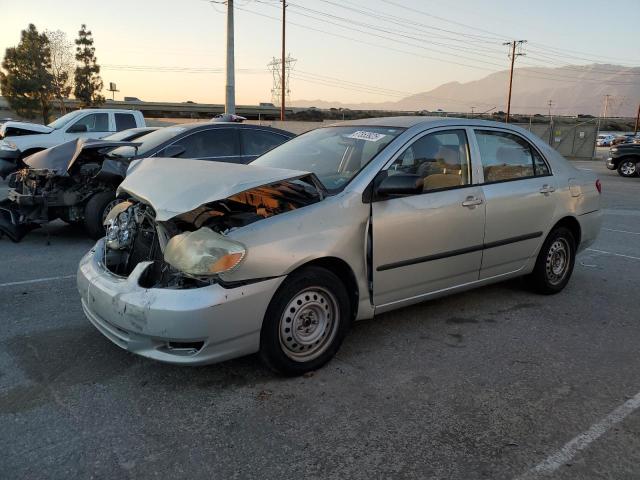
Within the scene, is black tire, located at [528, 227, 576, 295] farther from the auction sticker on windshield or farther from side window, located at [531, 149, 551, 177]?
the auction sticker on windshield

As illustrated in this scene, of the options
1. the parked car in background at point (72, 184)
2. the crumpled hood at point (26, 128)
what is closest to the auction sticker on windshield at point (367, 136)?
the parked car in background at point (72, 184)

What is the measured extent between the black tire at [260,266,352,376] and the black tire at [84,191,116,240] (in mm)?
4689

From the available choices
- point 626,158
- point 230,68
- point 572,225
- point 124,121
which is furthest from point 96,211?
point 626,158

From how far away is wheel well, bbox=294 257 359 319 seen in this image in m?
3.43

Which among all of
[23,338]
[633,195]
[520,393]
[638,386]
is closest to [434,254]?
[520,393]

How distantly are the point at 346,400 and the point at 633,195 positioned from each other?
1394 centimetres

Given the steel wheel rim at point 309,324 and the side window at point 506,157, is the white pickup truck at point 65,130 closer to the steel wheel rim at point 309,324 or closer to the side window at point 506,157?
the side window at point 506,157

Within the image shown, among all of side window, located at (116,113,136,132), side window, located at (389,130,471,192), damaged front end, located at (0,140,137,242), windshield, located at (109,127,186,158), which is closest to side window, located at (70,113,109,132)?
side window, located at (116,113,136,132)

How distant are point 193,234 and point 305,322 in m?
0.90

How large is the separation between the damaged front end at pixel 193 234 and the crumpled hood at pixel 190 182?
7 centimetres

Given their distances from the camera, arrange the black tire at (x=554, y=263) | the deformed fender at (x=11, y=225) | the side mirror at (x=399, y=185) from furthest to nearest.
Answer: the deformed fender at (x=11, y=225) → the black tire at (x=554, y=263) → the side mirror at (x=399, y=185)

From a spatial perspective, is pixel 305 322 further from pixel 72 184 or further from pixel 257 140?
pixel 257 140

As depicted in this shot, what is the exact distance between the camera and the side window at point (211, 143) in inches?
298

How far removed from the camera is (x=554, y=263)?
5141 millimetres
